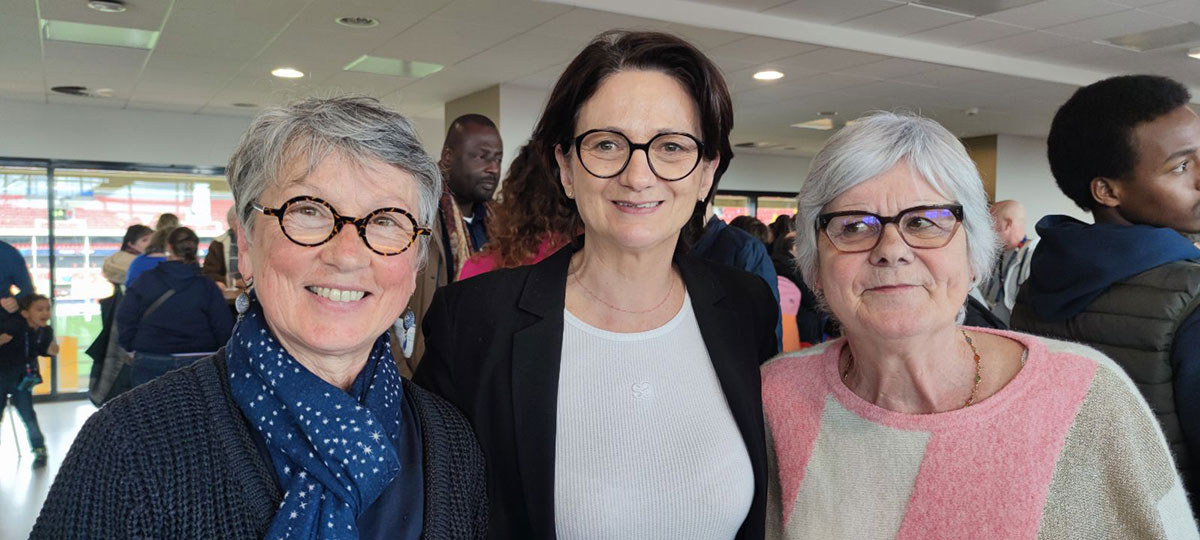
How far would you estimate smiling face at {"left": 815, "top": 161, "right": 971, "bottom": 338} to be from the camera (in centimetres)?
139

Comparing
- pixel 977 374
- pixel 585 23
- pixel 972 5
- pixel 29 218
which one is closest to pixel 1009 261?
pixel 972 5

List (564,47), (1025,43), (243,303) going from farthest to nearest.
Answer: (1025,43) < (564,47) < (243,303)

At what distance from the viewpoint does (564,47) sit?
6539mm

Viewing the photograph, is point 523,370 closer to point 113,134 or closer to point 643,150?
point 643,150

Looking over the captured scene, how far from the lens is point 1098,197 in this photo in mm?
1781

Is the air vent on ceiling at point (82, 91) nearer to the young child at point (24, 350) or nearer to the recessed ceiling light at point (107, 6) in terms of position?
the young child at point (24, 350)

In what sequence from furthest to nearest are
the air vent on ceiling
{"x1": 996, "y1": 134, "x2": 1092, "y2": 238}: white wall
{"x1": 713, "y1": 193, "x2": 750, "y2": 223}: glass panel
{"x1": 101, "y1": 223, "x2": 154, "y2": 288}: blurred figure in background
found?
{"x1": 713, "y1": 193, "x2": 750, "y2": 223}: glass panel, {"x1": 996, "y1": 134, "x2": 1092, "y2": 238}: white wall, the air vent on ceiling, {"x1": 101, "y1": 223, "x2": 154, "y2": 288}: blurred figure in background

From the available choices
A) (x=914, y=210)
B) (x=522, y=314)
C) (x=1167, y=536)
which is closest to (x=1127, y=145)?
(x=914, y=210)

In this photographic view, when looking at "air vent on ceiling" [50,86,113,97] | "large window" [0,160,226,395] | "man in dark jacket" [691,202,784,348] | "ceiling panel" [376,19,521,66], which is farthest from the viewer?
"large window" [0,160,226,395]

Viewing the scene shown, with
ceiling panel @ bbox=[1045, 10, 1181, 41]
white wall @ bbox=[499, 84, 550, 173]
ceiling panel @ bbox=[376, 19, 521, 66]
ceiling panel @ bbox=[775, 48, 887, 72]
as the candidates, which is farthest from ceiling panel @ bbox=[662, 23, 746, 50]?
ceiling panel @ bbox=[1045, 10, 1181, 41]

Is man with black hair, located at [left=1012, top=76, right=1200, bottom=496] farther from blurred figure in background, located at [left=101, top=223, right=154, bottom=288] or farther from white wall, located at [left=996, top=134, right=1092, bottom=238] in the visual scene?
white wall, located at [left=996, top=134, right=1092, bottom=238]

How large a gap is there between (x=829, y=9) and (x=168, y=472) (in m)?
5.79

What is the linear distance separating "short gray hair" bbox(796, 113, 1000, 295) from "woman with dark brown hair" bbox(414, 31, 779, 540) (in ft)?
0.91

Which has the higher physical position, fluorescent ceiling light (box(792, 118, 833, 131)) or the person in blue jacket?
fluorescent ceiling light (box(792, 118, 833, 131))
